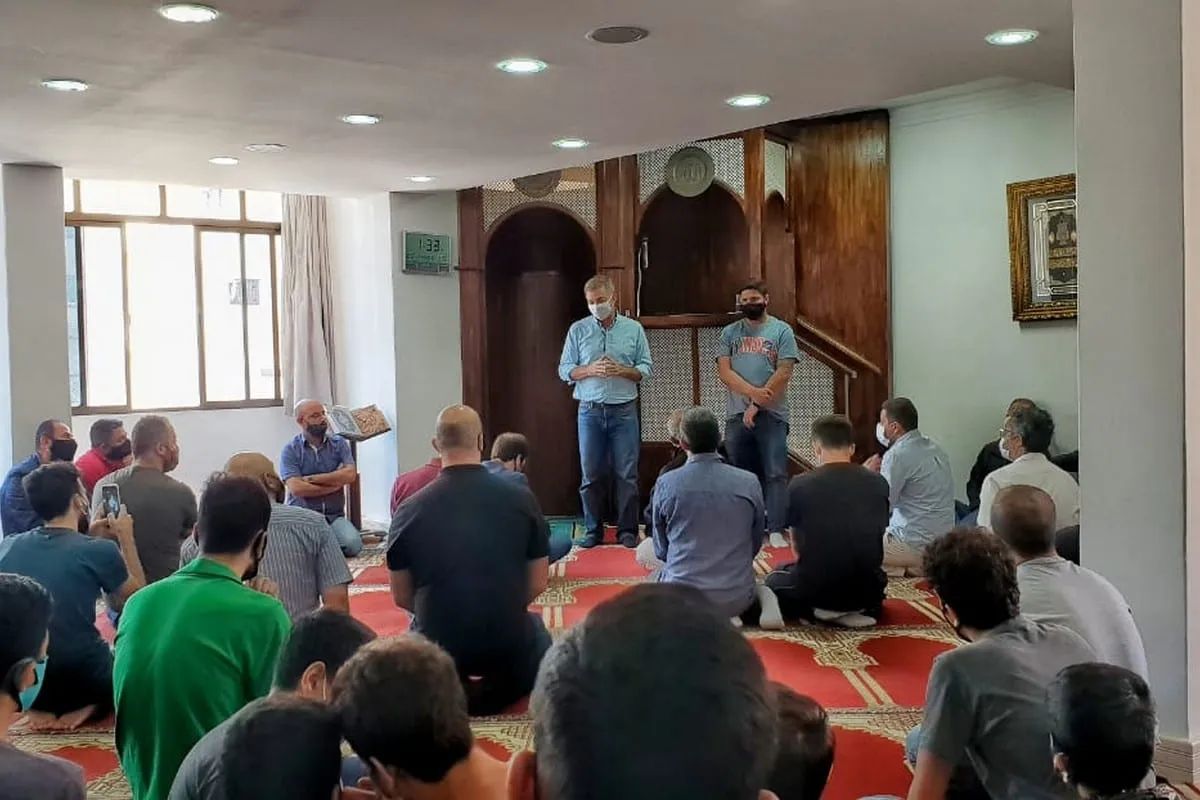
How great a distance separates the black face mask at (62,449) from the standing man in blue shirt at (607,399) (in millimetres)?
2974

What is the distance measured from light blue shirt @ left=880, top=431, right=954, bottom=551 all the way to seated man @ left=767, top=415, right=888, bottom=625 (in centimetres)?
75

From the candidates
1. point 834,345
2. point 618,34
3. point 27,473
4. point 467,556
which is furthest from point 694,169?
point 467,556

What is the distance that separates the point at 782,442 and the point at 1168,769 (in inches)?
152

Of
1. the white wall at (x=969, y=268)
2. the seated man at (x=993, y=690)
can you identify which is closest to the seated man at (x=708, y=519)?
the seated man at (x=993, y=690)

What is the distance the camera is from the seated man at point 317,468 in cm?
644

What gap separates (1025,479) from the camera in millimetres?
4500

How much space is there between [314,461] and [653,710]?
19.4 feet

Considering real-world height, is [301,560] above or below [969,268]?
below

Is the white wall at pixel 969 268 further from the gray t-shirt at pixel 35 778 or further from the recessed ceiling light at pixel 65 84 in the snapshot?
the gray t-shirt at pixel 35 778

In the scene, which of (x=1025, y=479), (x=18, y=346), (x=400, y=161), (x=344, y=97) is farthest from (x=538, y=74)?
(x=18, y=346)

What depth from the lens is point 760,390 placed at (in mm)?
6793

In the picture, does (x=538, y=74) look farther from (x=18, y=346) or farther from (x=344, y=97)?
(x=18, y=346)

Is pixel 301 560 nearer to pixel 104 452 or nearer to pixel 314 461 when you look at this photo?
pixel 104 452

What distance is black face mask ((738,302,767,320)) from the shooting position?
6930 millimetres
